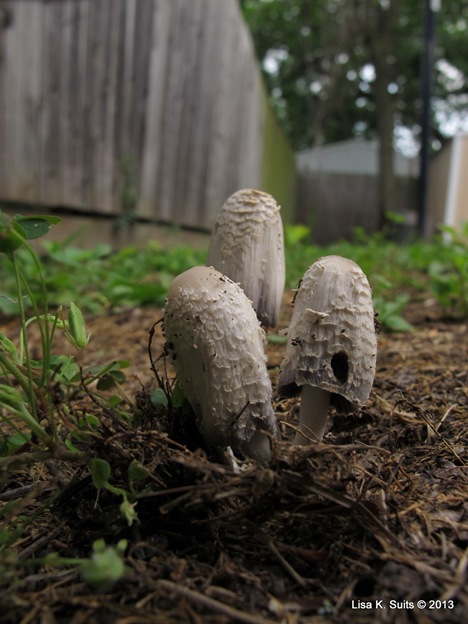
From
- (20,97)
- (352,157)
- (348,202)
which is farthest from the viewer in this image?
(352,157)

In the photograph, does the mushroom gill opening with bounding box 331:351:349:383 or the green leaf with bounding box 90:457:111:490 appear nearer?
the green leaf with bounding box 90:457:111:490

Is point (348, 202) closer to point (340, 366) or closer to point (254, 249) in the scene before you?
point (254, 249)

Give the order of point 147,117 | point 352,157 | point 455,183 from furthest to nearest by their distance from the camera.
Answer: point 352,157, point 455,183, point 147,117

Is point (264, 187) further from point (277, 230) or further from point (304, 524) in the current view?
point (304, 524)

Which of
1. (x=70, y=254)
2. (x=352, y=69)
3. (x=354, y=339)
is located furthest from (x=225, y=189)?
(x=352, y=69)

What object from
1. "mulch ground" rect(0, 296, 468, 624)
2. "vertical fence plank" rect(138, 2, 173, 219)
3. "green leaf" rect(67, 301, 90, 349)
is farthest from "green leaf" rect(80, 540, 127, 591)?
"vertical fence plank" rect(138, 2, 173, 219)

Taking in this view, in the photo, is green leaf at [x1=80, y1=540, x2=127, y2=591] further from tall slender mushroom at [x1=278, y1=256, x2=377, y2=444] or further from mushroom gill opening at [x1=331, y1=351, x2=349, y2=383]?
mushroom gill opening at [x1=331, y1=351, x2=349, y2=383]

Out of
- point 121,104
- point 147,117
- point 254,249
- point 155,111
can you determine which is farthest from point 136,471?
point 155,111
